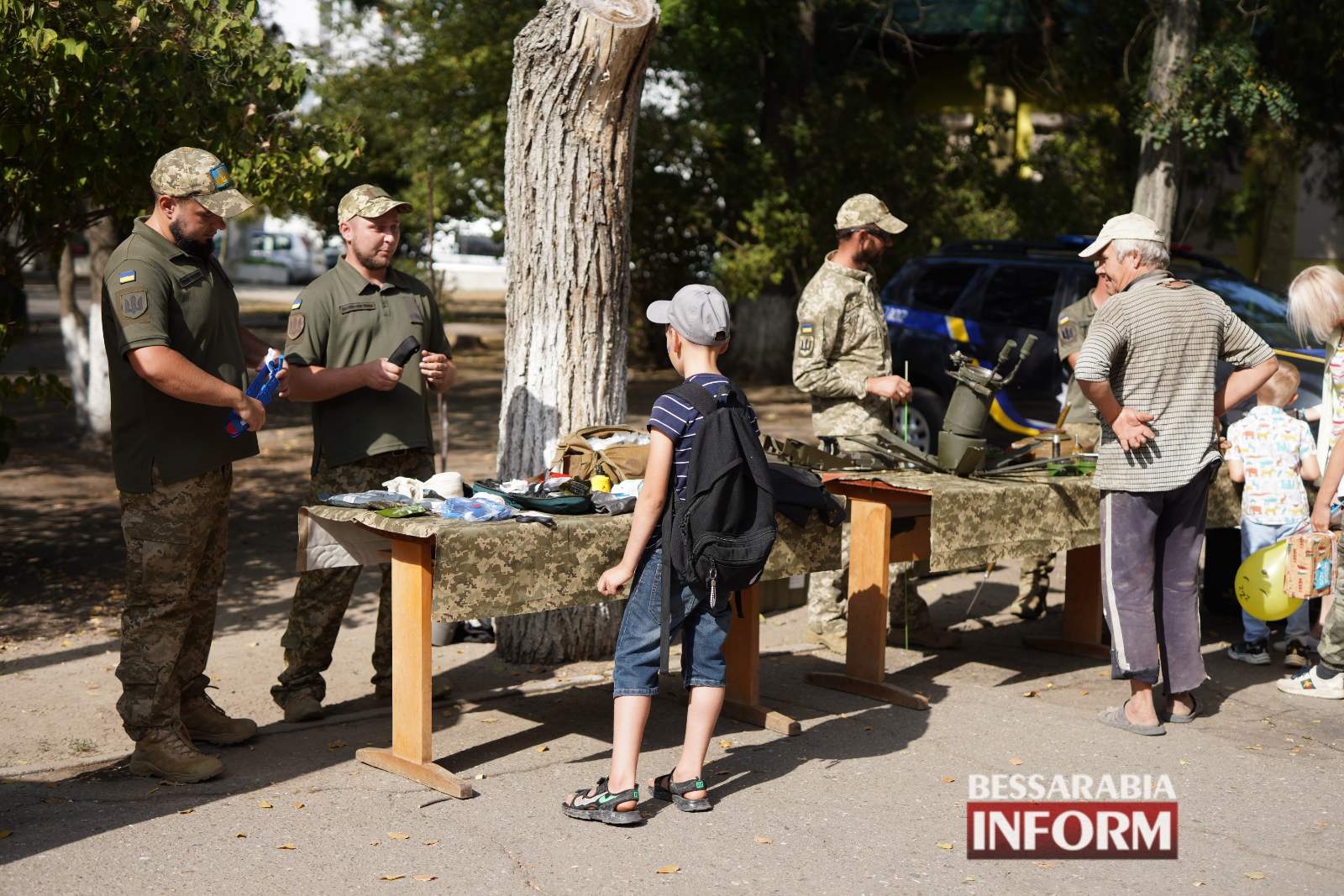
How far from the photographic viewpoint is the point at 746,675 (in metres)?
5.93

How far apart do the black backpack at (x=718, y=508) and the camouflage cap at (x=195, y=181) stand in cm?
172

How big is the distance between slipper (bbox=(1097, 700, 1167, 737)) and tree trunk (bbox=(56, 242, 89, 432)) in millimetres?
10406

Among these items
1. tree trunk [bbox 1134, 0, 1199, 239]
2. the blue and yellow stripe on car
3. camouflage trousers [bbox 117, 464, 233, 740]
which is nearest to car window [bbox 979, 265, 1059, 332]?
the blue and yellow stripe on car

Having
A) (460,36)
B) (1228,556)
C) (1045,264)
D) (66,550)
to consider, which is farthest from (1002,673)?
(460,36)

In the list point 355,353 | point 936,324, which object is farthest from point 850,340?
point 936,324

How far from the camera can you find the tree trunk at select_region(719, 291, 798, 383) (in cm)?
1966

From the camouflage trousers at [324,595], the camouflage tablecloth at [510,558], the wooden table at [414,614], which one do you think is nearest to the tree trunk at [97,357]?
the camouflage trousers at [324,595]

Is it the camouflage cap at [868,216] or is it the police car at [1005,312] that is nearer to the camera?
the camouflage cap at [868,216]

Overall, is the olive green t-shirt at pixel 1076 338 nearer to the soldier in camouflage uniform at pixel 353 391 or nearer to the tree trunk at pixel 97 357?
the soldier in camouflage uniform at pixel 353 391

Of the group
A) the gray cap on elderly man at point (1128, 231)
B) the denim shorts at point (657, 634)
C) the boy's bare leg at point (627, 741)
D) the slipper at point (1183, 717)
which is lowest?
the slipper at point (1183, 717)

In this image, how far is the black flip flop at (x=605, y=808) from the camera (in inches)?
183

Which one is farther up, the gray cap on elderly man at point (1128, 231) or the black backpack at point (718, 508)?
the gray cap on elderly man at point (1128, 231)

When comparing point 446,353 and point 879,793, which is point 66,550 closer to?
point 446,353

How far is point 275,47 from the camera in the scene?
26.8ft
